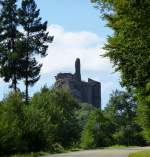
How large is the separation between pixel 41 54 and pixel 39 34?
251 centimetres

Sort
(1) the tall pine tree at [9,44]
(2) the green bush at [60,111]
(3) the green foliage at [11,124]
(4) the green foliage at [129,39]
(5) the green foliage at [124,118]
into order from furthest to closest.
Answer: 1. (5) the green foliage at [124,118]
2. (2) the green bush at [60,111]
3. (1) the tall pine tree at [9,44]
4. (3) the green foliage at [11,124]
5. (4) the green foliage at [129,39]

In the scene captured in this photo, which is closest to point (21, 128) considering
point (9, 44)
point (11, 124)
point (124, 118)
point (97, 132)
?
point (11, 124)

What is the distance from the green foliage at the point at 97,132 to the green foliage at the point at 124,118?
193cm

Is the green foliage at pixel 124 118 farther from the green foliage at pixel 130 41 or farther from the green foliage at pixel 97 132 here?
the green foliage at pixel 130 41

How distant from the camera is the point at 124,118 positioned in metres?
142

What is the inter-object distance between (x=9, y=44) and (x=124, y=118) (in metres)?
67.2

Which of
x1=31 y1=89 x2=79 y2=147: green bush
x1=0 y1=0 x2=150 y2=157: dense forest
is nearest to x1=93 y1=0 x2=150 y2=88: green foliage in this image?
x1=0 y1=0 x2=150 y2=157: dense forest

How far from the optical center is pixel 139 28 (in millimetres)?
30969

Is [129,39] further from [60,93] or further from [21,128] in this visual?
[60,93]

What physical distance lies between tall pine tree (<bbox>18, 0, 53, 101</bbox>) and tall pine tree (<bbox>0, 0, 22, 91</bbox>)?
2.98 ft

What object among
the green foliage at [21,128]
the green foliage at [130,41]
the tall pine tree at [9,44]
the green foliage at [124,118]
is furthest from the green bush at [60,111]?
the green foliage at [130,41]

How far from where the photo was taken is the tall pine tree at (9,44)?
251 ft

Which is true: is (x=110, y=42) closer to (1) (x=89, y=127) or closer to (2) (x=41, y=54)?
(2) (x=41, y=54)

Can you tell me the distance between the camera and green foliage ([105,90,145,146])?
439 feet
